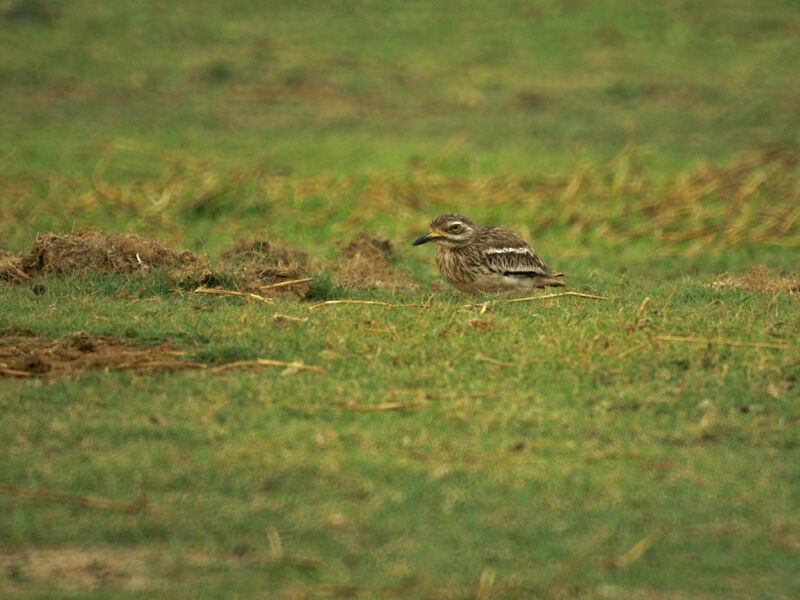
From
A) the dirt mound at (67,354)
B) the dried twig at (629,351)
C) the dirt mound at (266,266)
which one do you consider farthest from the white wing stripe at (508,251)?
the dirt mound at (67,354)

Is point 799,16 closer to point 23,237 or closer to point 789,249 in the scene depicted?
point 789,249

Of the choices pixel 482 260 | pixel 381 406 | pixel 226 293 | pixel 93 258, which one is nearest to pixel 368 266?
pixel 482 260

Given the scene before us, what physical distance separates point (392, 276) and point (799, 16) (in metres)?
14.2

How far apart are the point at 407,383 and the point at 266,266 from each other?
2.59 metres

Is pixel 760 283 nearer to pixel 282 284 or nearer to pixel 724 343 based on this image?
pixel 724 343

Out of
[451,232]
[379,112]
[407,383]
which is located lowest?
[379,112]

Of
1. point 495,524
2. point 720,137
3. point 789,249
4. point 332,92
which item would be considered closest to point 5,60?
point 332,92

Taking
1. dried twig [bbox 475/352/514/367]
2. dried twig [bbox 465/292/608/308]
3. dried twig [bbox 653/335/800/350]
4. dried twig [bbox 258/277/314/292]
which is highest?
dried twig [bbox 653/335/800/350]

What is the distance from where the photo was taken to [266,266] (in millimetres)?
8633

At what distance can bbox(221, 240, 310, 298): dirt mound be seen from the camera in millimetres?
8312

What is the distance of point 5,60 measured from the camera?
18.6 metres

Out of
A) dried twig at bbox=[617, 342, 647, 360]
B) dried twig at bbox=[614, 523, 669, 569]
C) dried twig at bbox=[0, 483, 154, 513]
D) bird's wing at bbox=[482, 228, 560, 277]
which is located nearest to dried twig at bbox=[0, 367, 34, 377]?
dried twig at bbox=[0, 483, 154, 513]

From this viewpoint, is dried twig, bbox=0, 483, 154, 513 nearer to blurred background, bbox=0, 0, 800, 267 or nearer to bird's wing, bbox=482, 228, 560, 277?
bird's wing, bbox=482, 228, 560, 277

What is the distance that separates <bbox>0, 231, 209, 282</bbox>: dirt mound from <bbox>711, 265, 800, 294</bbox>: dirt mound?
12.3ft
